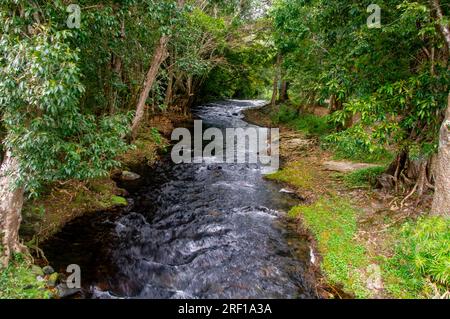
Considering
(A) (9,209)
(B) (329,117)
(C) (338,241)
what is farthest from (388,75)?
(A) (9,209)

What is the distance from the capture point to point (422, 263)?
6.00 metres

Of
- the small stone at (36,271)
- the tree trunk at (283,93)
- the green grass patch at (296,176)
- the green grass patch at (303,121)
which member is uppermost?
the tree trunk at (283,93)

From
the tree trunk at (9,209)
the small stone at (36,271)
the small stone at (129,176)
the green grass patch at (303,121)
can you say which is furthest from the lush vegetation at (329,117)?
the green grass patch at (303,121)

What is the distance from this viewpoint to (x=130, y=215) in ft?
30.5

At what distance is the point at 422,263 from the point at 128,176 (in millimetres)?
9998

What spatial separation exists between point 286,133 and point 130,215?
13568mm

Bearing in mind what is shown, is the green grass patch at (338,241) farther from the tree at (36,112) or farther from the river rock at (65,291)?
the tree at (36,112)

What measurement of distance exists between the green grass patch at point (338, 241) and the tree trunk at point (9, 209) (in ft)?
21.7

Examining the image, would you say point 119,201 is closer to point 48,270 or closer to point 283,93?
point 48,270

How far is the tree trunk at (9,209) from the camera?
587 centimetres

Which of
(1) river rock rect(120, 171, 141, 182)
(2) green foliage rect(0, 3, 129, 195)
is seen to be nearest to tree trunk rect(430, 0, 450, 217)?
(2) green foliage rect(0, 3, 129, 195)

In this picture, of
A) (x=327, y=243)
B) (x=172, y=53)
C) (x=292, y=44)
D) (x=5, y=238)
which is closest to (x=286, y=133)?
(x=292, y=44)

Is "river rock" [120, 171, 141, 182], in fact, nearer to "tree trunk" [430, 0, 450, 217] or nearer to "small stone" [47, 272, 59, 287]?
"small stone" [47, 272, 59, 287]

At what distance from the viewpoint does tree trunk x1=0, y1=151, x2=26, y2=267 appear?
19.2ft
